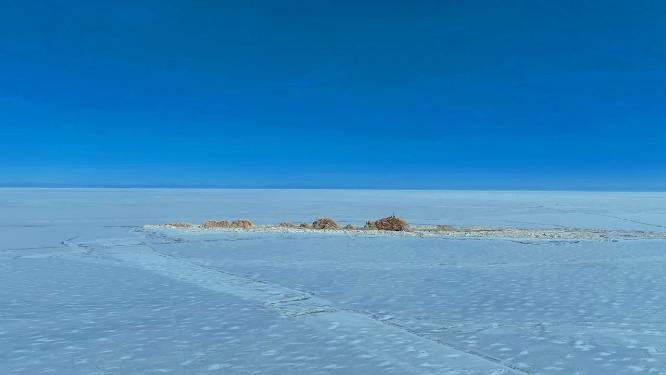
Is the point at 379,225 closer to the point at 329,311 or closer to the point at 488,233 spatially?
the point at 488,233

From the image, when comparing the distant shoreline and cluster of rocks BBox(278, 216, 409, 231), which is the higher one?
cluster of rocks BBox(278, 216, 409, 231)

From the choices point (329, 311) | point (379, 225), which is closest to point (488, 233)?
point (379, 225)

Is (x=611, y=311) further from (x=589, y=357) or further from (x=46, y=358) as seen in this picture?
(x=46, y=358)

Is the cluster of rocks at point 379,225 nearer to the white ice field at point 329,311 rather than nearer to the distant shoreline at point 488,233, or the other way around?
the distant shoreline at point 488,233

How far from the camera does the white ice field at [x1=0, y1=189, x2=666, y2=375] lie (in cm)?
543

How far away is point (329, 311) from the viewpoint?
7.59 metres

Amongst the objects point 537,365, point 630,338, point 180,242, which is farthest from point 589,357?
point 180,242

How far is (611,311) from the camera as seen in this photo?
25.1 feet

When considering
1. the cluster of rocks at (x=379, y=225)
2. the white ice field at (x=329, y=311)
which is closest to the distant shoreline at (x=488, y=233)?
the cluster of rocks at (x=379, y=225)

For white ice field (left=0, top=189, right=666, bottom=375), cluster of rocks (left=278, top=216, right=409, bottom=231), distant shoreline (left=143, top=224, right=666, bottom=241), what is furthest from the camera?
cluster of rocks (left=278, top=216, right=409, bottom=231)

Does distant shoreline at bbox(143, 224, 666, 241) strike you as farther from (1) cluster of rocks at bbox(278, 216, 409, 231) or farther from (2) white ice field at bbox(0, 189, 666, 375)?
(2) white ice field at bbox(0, 189, 666, 375)

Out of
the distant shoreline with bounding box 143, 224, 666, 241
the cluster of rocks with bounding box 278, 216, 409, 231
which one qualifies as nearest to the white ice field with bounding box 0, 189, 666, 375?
the distant shoreline with bounding box 143, 224, 666, 241

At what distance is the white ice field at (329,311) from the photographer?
17.8ft

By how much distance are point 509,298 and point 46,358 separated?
6.97m
